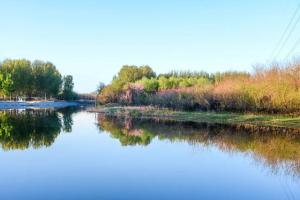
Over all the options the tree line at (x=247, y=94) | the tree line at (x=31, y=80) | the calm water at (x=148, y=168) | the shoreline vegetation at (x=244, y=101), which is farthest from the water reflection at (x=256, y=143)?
the tree line at (x=31, y=80)

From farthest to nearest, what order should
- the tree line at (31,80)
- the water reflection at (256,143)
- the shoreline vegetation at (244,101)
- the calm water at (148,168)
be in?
the tree line at (31,80), the shoreline vegetation at (244,101), the water reflection at (256,143), the calm water at (148,168)

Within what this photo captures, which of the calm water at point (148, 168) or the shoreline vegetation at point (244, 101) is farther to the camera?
the shoreline vegetation at point (244, 101)

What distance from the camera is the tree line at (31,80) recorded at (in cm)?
7062

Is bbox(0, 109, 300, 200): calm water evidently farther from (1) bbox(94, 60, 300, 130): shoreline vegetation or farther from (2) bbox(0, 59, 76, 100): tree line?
(2) bbox(0, 59, 76, 100): tree line

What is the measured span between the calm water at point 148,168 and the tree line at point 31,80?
56.4m

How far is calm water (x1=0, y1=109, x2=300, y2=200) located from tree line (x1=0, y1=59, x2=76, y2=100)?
5638 centimetres

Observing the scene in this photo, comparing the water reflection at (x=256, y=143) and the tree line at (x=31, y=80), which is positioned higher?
the tree line at (x=31, y=80)

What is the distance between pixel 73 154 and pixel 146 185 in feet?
17.9

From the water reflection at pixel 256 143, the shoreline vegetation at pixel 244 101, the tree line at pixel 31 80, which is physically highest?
the tree line at pixel 31 80

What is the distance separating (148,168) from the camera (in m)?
11.4

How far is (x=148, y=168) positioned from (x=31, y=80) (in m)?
72.6

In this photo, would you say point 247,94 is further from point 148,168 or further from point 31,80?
point 31,80

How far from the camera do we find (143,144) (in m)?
17.2

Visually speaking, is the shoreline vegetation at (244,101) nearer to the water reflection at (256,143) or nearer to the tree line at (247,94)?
the tree line at (247,94)
